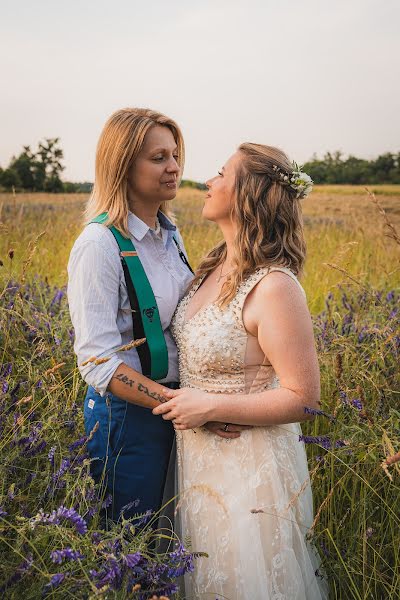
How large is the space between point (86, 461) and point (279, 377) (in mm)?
788

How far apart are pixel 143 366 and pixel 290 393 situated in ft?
2.05

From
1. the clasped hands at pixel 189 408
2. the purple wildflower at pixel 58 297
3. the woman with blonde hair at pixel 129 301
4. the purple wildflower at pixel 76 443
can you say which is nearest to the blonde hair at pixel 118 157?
the woman with blonde hair at pixel 129 301

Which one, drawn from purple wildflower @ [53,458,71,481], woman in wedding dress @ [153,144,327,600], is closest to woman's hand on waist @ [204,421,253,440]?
woman in wedding dress @ [153,144,327,600]

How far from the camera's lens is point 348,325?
400cm

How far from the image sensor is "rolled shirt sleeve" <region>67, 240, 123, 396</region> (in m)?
2.38

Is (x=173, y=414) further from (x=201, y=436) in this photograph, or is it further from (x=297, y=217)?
(x=297, y=217)

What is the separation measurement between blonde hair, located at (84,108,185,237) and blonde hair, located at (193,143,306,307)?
464 mm

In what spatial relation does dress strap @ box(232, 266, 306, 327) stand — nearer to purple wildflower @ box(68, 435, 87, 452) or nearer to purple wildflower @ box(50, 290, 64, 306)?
purple wildflower @ box(68, 435, 87, 452)

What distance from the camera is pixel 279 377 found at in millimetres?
2324

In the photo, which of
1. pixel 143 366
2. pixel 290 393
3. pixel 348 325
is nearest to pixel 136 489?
pixel 143 366

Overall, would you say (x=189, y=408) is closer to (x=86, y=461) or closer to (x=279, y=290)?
(x=86, y=461)

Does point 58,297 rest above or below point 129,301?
below

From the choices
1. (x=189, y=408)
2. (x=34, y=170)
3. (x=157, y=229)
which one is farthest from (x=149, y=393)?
(x=34, y=170)

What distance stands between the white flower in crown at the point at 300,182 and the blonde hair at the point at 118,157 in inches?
25.5
